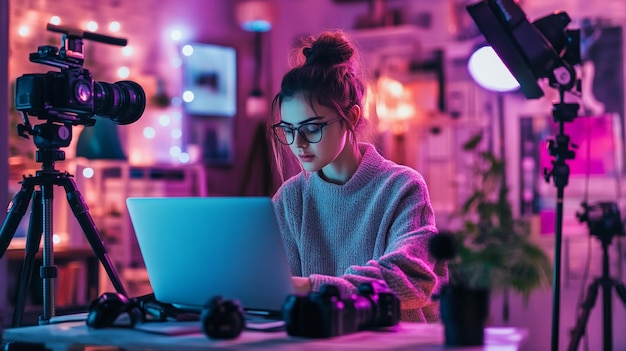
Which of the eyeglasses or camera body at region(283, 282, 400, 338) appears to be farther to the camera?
the eyeglasses

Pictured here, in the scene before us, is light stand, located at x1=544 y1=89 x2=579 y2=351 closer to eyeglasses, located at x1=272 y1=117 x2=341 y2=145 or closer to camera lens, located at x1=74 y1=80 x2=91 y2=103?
eyeglasses, located at x1=272 y1=117 x2=341 y2=145

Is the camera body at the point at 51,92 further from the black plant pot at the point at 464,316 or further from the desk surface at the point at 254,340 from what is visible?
the black plant pot at the point at 464,316

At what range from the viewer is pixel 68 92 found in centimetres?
221

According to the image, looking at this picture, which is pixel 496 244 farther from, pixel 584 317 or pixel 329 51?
pixel 329 51

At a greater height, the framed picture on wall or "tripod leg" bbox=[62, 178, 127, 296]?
the framed picture on wall

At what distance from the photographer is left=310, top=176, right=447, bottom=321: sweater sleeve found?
5.57 ft

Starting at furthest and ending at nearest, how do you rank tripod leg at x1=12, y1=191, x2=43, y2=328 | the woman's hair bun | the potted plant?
the potted plant → tripod leg at x1=12, y1=191, x2=43, y2=328 → the woman's hair bun

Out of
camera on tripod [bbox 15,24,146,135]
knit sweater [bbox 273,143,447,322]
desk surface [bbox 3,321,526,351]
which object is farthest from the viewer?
camera on tripod [bbox 15,24,146,135]

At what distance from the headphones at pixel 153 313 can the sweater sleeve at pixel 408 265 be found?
286 mm

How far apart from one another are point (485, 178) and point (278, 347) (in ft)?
12.7

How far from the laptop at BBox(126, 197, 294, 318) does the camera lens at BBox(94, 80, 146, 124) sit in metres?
0.82

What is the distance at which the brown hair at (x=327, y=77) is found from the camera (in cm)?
200

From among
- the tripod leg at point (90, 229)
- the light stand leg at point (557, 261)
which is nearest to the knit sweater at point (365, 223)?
the tripod leg at point (90, 229)

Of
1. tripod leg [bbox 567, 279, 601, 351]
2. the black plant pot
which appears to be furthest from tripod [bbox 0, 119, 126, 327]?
tripod leg [bbox 567, 279, 601, 351]
